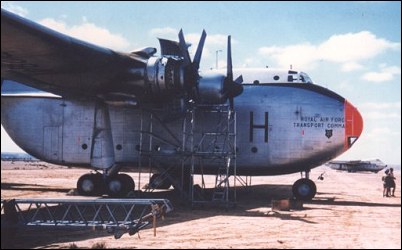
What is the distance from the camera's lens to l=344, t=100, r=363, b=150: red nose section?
56.5 ft

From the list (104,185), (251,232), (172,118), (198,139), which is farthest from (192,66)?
(251,232)

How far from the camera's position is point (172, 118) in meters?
17.6

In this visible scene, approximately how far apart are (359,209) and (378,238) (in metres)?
6.29

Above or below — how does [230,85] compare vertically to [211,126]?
above

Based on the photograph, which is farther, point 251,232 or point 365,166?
point 365,166

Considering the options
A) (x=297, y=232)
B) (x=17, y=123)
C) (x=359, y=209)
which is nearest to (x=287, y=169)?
(x=359, y=209)

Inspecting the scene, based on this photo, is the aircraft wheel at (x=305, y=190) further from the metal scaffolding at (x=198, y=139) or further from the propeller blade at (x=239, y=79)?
the propeller blade at (x=239, y=79)

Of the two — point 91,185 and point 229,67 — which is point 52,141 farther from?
Result: point 229,67

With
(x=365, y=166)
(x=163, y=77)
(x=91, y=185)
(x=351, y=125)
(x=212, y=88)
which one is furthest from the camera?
(x=365, y=166)

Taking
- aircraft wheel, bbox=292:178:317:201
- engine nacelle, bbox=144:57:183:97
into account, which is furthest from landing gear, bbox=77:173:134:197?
aircraft wheel, bbox=292:178:317:201

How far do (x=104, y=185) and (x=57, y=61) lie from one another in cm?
702

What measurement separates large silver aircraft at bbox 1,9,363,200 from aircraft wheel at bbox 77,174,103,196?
4cm

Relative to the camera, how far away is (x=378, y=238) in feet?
31.8

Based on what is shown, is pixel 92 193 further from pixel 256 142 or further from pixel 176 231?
pixel 176 231
